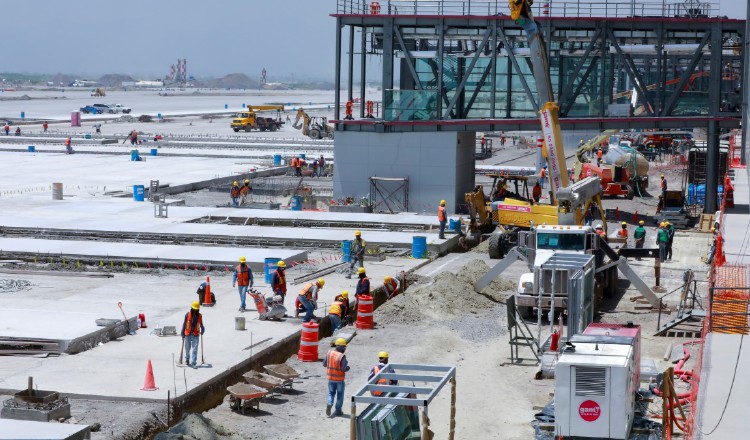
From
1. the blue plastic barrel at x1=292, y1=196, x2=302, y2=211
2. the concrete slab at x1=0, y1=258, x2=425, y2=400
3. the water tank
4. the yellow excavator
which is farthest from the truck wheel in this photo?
the water tank

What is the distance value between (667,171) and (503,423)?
169ft

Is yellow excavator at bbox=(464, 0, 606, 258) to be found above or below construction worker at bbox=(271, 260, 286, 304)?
above

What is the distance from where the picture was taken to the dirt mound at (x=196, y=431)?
60.0 feet

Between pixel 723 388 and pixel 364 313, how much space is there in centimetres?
981

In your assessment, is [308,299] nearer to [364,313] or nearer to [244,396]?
[364,313]

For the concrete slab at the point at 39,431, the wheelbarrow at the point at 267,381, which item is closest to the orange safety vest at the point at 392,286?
the wheelbarrow at the point at 267,381

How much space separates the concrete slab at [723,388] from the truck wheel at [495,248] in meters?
14.2

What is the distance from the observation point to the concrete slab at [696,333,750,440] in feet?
59.5

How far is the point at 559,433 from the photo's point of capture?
60.0 feet

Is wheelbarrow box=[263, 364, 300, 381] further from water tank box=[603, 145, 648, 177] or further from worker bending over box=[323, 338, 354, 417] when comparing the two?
water tank box=[603, 145, 648, 177]

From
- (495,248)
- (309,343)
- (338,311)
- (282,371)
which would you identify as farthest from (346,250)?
(282,371)

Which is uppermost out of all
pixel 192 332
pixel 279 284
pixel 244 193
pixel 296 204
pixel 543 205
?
pixel 543 205

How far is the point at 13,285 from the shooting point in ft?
103

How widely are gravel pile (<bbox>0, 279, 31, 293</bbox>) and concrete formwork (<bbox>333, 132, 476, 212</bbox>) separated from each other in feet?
68.4
